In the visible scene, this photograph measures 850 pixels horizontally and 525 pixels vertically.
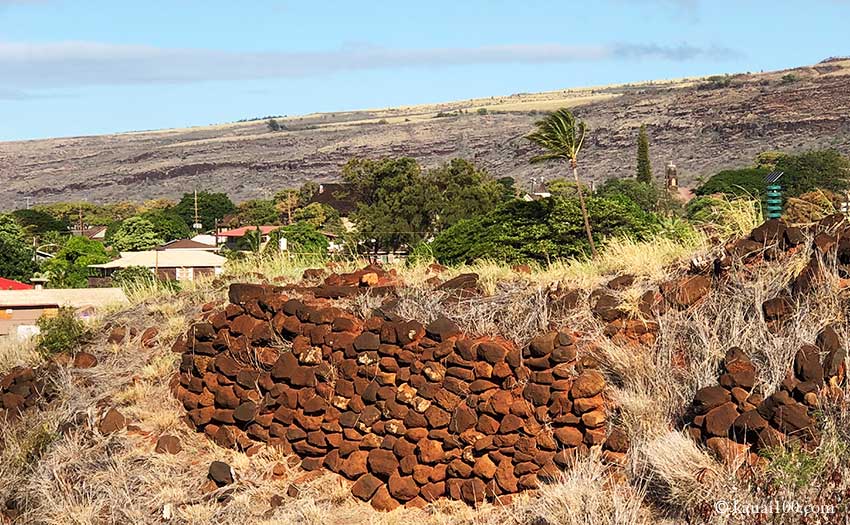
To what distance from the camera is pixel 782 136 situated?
104 metres

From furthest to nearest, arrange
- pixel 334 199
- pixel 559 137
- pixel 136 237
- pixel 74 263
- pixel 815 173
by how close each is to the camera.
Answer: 1. pixel 334 199
2. pixel 136 237
3. pixel 74 263
4. pixel 815 173
5. pixel 559 137

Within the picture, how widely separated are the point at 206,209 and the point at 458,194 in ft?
168

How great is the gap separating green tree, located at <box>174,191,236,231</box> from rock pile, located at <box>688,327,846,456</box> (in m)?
89.1

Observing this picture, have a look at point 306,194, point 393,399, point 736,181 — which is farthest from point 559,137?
point 306,194

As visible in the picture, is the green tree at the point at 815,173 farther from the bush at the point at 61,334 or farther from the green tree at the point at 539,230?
the bush at the point at 61,334

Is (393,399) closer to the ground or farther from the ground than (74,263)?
farther from the ground

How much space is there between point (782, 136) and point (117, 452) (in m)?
101

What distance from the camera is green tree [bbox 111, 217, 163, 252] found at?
73.9 metres

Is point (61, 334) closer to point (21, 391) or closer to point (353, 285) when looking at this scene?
point (21, 391)

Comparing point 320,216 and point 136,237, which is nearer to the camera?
point 136,237

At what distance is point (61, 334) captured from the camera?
14781 mm

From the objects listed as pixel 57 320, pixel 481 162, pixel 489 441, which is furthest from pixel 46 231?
pixel 489 441

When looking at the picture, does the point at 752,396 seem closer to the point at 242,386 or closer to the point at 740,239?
the point at 740,239

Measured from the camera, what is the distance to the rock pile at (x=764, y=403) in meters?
8.10
